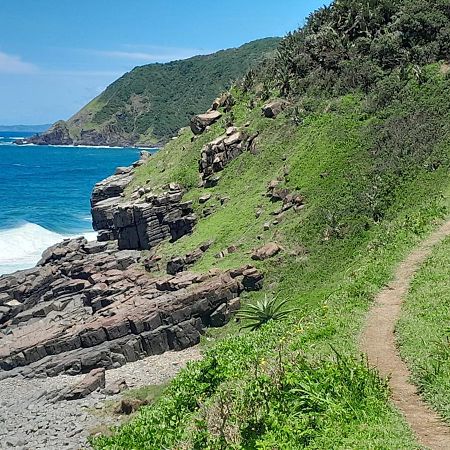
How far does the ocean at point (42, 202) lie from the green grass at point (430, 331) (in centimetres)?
4318

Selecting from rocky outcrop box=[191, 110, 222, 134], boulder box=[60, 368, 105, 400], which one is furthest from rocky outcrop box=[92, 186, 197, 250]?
boulder box=[60, 368, 105, 400]

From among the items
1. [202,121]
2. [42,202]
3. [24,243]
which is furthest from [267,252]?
[42,202]

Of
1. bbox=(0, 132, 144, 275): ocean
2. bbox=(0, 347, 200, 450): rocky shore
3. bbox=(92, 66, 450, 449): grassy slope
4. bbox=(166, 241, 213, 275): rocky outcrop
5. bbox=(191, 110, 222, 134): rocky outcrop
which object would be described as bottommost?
bbox=(0, 132, 144, 275): ocean

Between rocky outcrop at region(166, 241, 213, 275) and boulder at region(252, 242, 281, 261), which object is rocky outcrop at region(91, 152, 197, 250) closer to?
rocky outcrop at region(166, 241, 213, 275)

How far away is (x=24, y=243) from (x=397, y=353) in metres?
57.5

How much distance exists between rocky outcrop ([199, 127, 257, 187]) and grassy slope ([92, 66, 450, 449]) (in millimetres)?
815

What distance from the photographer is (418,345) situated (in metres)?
11.2

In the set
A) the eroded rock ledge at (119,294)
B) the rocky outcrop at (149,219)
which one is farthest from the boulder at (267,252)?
the rocky outcrop at (149,219)

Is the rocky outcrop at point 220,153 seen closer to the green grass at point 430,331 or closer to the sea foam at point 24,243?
the sea foam at point 24,243

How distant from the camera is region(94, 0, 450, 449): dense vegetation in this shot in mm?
9148

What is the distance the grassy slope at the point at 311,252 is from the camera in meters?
8.79

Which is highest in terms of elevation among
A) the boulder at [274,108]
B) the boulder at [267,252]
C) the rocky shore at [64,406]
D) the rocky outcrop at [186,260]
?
the boulder at [274,108]

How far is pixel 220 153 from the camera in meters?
43.1

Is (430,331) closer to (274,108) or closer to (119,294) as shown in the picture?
(119,294)
